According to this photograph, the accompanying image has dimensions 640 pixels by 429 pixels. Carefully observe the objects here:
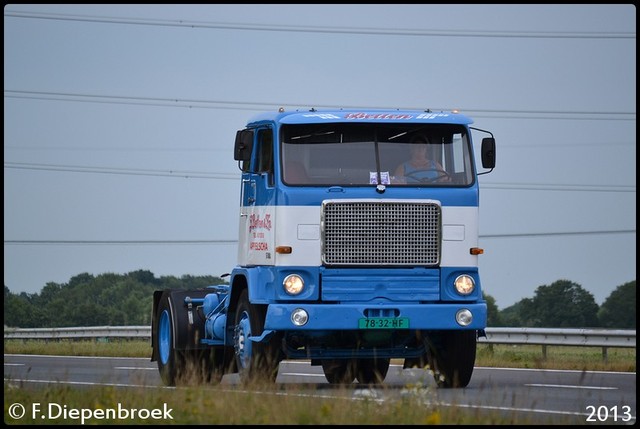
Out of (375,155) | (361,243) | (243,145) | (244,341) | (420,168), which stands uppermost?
(243,145)

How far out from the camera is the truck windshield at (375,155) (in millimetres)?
18344

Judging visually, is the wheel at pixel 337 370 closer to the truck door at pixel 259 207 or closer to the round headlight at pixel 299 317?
the truck door at pixel 259 207

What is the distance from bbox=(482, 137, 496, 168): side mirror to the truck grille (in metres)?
0.95

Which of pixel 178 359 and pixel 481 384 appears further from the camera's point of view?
pixel 178 359

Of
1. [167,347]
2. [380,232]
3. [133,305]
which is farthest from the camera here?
[133,305]

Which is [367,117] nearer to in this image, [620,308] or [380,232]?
[380,232]

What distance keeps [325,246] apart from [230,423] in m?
5.41

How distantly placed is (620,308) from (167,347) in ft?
166

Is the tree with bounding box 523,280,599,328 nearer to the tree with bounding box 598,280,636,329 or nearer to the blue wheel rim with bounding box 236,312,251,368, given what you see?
the tree with bounding box 598,280,636,329

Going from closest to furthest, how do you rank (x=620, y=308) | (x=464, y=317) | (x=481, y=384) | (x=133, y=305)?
1. (x=464, y=317)
2. (x=481, y=384)
3. (x=133, y=305)
4. (x=620, y=308)

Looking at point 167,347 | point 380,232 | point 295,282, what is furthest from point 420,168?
point 167,347

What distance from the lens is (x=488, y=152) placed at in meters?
18.7

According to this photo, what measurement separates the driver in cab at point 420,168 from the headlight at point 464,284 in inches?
46.6

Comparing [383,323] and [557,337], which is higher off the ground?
[383,323]
